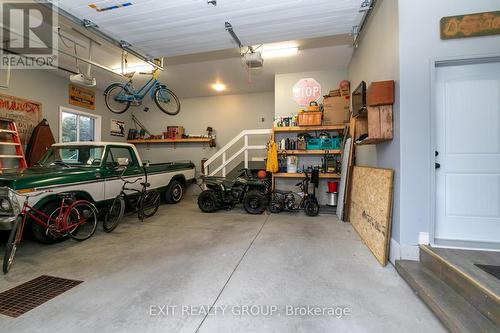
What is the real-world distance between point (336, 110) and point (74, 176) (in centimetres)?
543

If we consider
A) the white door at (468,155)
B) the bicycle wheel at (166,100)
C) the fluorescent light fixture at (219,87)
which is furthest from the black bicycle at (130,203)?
the white door at (468,155)

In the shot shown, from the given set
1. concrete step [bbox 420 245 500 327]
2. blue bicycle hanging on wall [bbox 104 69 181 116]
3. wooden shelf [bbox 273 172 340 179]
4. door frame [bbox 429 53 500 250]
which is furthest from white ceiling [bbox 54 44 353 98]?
concrete step [bbox 420 245 500 327]

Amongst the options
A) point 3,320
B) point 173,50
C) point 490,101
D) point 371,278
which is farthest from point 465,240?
point 173,50

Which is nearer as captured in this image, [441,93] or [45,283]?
[45,283]

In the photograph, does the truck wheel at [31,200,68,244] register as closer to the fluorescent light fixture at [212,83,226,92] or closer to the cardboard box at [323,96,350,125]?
the fluorescent light fixture at [212,83,226,92]

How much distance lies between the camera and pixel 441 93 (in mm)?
2443

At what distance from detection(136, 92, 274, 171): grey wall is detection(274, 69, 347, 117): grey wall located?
1.34 meters

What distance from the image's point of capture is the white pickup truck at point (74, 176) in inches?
111

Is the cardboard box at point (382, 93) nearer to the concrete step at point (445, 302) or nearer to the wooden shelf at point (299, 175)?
the concrete step at point (445, 302)

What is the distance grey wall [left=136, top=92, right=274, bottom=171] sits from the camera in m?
7.54

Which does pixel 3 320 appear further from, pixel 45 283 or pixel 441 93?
pixel 441 93

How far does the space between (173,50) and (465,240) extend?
505cm

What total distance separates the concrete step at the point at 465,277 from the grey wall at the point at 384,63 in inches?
14.2

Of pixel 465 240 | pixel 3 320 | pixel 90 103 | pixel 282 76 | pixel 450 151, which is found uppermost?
pixel 282 76
